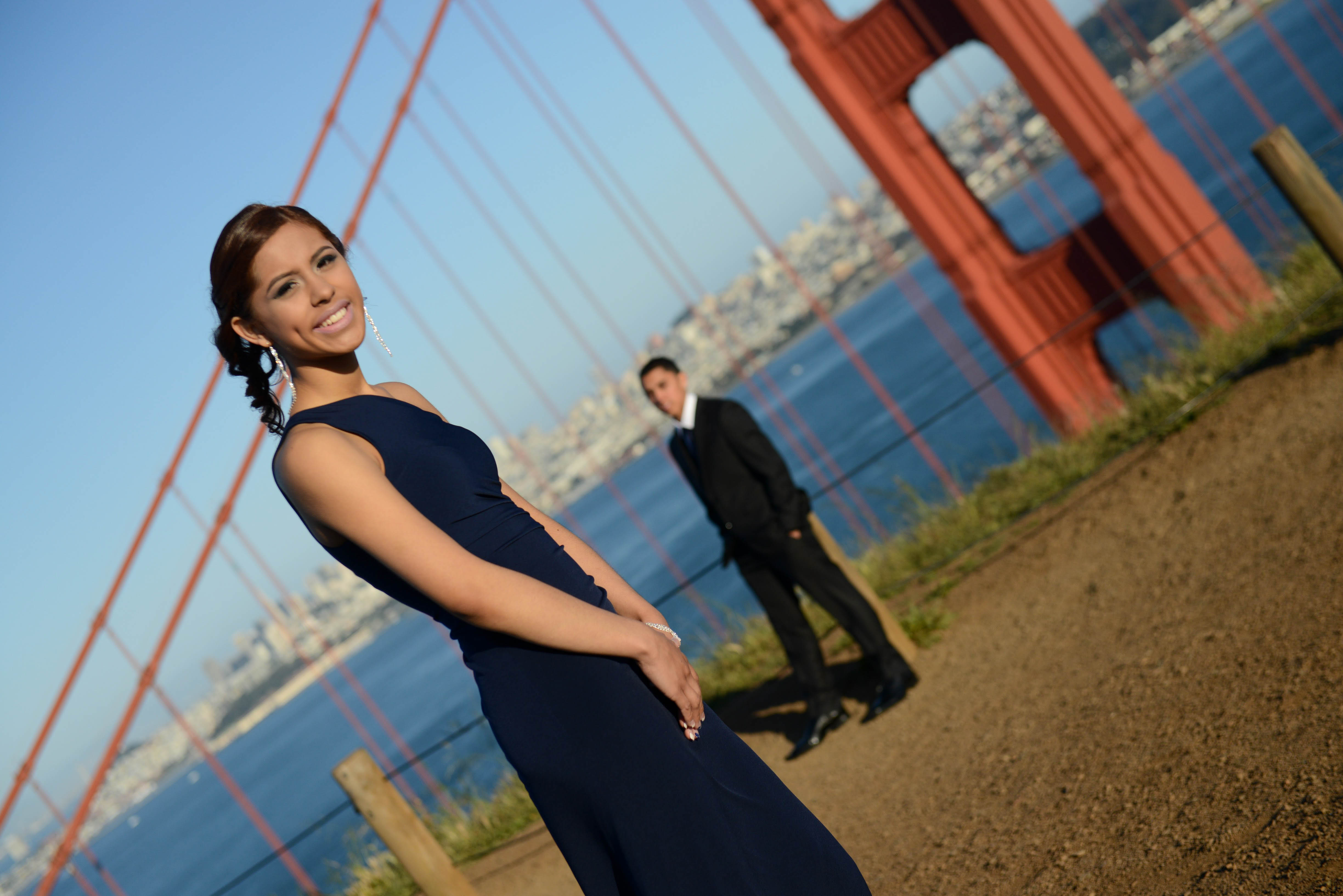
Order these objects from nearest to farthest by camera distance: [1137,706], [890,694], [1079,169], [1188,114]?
[1137,706] < [890,694] < [1079,169] < [1188,114]

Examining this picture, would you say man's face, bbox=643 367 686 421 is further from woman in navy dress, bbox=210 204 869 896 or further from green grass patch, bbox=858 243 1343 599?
woman in navy dress, bbox=210 204 869 896

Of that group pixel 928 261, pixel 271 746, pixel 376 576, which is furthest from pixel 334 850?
pixel 928 261

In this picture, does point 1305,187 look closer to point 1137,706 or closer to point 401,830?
point 1137,706

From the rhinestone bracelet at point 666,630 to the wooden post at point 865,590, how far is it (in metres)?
3.29

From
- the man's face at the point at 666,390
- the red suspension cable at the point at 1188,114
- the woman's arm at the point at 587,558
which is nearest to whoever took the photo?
the woman's arm at the point at 587,558

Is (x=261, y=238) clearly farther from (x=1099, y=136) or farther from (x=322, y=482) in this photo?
(x=1099, y=136)

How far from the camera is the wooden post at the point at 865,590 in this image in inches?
191

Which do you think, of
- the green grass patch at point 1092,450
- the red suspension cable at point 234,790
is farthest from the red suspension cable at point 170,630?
the green grass patch at point 1092,450

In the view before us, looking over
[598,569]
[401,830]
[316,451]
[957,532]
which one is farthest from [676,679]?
[957,532]

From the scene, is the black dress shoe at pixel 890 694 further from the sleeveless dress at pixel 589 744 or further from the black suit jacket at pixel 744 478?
the sleeveless dress at pixel 589 744

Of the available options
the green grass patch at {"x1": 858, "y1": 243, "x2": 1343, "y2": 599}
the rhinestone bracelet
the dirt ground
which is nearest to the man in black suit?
the dirt ground

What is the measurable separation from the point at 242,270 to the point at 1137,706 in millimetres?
3161

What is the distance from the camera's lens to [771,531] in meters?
4.69

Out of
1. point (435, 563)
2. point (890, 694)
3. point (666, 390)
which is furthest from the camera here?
point (890, 694)
